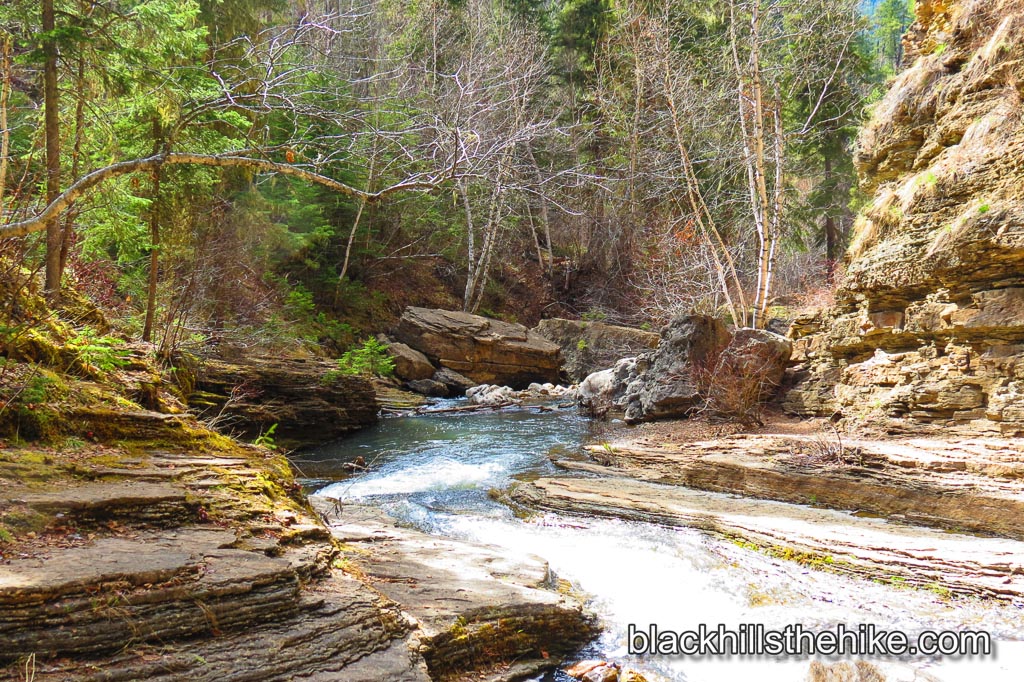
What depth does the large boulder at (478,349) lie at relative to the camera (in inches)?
730

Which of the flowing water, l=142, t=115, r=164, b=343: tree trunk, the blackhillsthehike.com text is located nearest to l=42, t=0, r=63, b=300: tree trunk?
A: l=142, t=115, r=164, b=343: tree trunk

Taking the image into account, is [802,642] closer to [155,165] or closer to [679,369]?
[155,165]

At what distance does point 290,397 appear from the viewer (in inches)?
446

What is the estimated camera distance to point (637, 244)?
25.6m

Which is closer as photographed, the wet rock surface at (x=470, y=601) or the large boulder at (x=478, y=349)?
the wet rock surface at (x=470, y=601)

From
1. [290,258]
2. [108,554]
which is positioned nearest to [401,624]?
[108,554]

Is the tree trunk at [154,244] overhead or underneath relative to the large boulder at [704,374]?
overhead

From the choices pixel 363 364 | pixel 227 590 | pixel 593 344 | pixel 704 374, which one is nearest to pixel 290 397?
pixel 363 364

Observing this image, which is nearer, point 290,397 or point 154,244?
point 154,244

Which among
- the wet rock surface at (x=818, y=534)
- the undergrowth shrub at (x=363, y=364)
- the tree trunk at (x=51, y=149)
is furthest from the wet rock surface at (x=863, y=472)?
the tree trunk at (x=51, y=149)

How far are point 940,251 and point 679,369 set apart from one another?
4638 mm

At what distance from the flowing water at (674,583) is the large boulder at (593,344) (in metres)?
10.9

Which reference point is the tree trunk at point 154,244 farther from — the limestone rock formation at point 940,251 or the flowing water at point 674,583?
the limestone rock formation at point 940,251

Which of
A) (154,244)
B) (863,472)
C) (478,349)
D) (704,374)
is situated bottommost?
(863,472)
